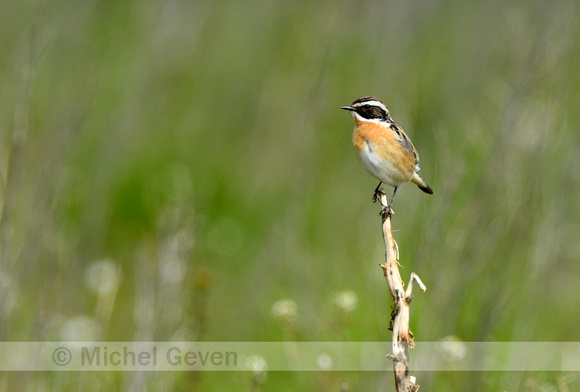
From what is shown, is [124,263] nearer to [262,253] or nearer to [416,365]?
[262,253]

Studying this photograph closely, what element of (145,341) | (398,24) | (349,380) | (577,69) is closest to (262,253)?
(349,380)

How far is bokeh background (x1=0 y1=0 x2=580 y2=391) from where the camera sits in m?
4.28

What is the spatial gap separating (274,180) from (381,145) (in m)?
3.70

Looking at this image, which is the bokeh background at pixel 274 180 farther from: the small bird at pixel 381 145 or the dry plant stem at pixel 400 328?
the dry plant stem at pixel 400 328

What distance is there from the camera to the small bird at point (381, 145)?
4.34 m

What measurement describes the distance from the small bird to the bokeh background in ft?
0.60

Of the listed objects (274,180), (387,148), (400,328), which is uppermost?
(274,180)

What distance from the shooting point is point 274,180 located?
8.00 m

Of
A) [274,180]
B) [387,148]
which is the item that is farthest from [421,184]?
[274,180]

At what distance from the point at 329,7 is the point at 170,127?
2.47m

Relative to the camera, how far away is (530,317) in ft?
14.9

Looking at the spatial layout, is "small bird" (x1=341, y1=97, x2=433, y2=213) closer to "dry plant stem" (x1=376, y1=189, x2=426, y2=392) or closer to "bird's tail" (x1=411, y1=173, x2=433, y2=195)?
"bird's tail" (x1=411, y1=173, x2=433, y2=195)

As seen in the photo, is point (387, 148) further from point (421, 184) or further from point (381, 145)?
point (421, 184)

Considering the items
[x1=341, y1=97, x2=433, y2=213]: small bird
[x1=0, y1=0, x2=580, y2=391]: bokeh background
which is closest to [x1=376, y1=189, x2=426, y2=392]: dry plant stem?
[x1=0, y1=0, x2=580, y2=391]: bokeh background
